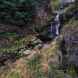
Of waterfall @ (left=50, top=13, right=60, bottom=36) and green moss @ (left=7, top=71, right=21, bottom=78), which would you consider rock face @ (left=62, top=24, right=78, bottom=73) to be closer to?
green moss @ (left=7, top=71, right=21, bottom=78)

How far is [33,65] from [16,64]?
0.76 meters

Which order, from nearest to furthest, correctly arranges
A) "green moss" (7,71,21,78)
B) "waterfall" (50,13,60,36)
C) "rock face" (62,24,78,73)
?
"rock face" (62,24,78,73) < "green moss" (7,71,21,78) < "waterfall" (50,13,60,36)

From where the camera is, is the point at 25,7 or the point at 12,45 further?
the point at 25,7

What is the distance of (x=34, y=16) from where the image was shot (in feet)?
36.7

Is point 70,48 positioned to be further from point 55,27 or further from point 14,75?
point 55,27

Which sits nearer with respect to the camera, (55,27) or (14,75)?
(14,75)

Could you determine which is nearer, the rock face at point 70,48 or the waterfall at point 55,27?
the rock face at point 70,48

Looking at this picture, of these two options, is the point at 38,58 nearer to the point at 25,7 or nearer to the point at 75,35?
the point at 75,35

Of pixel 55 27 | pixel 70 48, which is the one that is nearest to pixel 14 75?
pixel 70 48

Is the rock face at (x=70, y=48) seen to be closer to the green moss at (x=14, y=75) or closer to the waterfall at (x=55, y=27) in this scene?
the green moss at (x=14, y=75)

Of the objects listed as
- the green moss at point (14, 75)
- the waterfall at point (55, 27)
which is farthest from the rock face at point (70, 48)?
the waterfall at point (55, 27)

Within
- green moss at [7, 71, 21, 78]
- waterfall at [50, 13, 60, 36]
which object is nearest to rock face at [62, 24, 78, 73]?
green moss at [7, 71, 21, 78]

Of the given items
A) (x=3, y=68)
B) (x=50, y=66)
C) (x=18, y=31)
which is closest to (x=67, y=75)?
(x=50, y=66)

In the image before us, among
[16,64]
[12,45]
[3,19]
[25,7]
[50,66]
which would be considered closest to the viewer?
[50,66]
